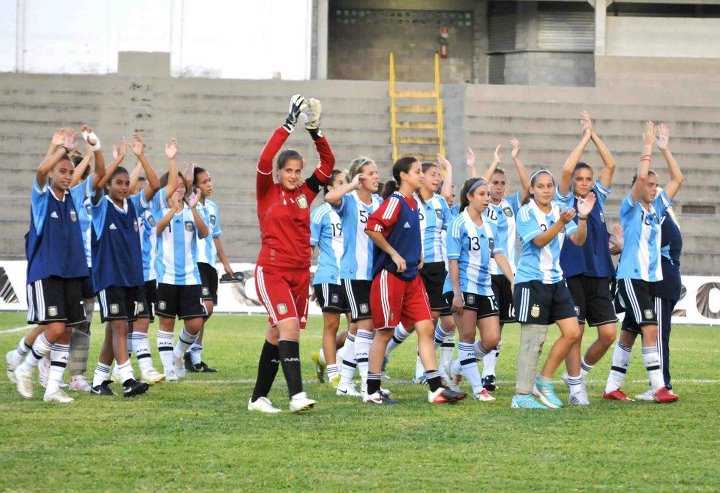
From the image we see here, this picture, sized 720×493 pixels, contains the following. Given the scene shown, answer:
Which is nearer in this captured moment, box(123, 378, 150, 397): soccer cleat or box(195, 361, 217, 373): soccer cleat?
box(123, 378, 150, 397): soccer cleat

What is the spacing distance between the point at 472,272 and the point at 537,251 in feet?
4.84

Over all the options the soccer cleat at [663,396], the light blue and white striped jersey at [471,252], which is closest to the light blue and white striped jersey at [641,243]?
the soccer cleat at [663,396]

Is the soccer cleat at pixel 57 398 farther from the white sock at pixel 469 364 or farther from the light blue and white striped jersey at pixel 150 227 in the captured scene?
the white sock at pixel 469 364

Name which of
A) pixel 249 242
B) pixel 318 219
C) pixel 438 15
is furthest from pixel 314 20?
pixel 318 219

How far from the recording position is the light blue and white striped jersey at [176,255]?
1311 centimetres

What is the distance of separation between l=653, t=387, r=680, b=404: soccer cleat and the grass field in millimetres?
153

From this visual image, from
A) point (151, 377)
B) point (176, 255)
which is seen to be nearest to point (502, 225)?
point (176, 255)

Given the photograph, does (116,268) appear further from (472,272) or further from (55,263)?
(472,272)

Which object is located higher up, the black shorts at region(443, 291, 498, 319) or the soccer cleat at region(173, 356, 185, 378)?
the black shorts at region(443, 291, 498, 319)

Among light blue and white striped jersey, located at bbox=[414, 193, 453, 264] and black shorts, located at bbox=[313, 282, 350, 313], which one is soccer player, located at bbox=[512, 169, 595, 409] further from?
black shorts, located at bbox=[313, 282, 350, 313]

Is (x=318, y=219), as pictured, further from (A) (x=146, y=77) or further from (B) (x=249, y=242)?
(A) (x=146, y=77)

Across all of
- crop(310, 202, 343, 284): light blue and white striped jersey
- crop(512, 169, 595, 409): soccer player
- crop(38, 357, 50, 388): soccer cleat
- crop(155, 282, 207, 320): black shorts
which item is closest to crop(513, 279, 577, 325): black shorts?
crop(512, 169, 595, 409): soccer player

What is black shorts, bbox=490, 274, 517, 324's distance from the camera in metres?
13.0

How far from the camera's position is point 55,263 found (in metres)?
10.7
